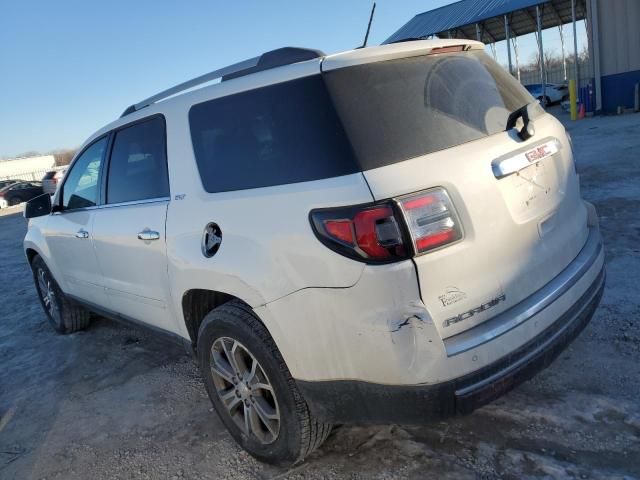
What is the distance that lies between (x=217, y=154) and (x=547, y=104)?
27.6 m

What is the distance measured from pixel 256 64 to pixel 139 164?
106 centimetres

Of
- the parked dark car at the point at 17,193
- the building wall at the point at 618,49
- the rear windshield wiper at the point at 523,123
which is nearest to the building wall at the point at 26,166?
the parked dark car at the point at 17,193

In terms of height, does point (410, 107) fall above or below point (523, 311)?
above

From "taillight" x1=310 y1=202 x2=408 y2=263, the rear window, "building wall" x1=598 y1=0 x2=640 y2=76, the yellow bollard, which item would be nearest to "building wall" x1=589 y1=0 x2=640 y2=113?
"building wall" x1=598 y1=0 x2=640 y2=76

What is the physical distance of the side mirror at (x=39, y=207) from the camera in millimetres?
4438

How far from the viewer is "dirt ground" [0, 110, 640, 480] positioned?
2467 mm

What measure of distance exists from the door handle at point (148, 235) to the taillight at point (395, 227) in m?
1.27

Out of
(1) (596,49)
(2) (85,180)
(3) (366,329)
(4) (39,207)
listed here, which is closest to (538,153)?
(3) (366,329)

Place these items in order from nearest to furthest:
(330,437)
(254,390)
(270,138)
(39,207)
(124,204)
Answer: (270,138), (254,390), (330,437), (124,204), (39,207)

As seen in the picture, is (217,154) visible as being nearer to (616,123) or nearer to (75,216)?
(75,216)

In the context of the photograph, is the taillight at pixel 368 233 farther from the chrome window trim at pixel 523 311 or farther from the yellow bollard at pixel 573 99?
the yellow bollard at pixel 573 99

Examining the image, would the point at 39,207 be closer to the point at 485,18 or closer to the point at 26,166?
the point at 485,18

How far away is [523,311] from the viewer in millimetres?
2217

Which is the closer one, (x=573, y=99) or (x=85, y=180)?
(x=85, y=180)
